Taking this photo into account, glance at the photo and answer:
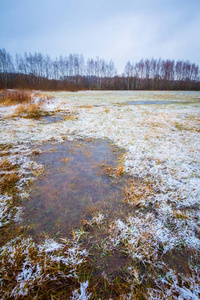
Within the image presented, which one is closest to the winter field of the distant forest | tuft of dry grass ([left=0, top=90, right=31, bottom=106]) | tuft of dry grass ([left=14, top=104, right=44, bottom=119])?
tuft of dry grass ([left=14, top=104, right=44, bottom=119])

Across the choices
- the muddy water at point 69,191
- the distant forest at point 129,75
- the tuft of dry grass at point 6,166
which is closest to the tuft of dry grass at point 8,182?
the tuft of dry grass at point 6,166

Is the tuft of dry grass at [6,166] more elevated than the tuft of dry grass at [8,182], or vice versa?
the tuft of dry grass at [6,166]

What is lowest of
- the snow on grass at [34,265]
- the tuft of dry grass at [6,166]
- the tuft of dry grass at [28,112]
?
the snow on grass at [34,265]

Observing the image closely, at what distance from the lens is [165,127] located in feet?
19.9

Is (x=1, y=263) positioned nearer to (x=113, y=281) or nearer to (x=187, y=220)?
(x=113, y=281)

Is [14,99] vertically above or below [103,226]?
above

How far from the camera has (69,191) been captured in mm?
2352

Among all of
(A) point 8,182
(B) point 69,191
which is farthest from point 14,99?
(B) point 69,191

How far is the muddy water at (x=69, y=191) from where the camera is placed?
179 centimetres

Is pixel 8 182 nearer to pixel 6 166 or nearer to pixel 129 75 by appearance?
pixel 6 166

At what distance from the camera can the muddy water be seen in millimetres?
1790

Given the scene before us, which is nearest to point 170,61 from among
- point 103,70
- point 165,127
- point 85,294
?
point 103,70

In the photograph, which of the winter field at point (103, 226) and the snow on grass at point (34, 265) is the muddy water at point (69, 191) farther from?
the snow on grass at point (34, 265)

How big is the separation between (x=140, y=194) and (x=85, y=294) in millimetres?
1494
